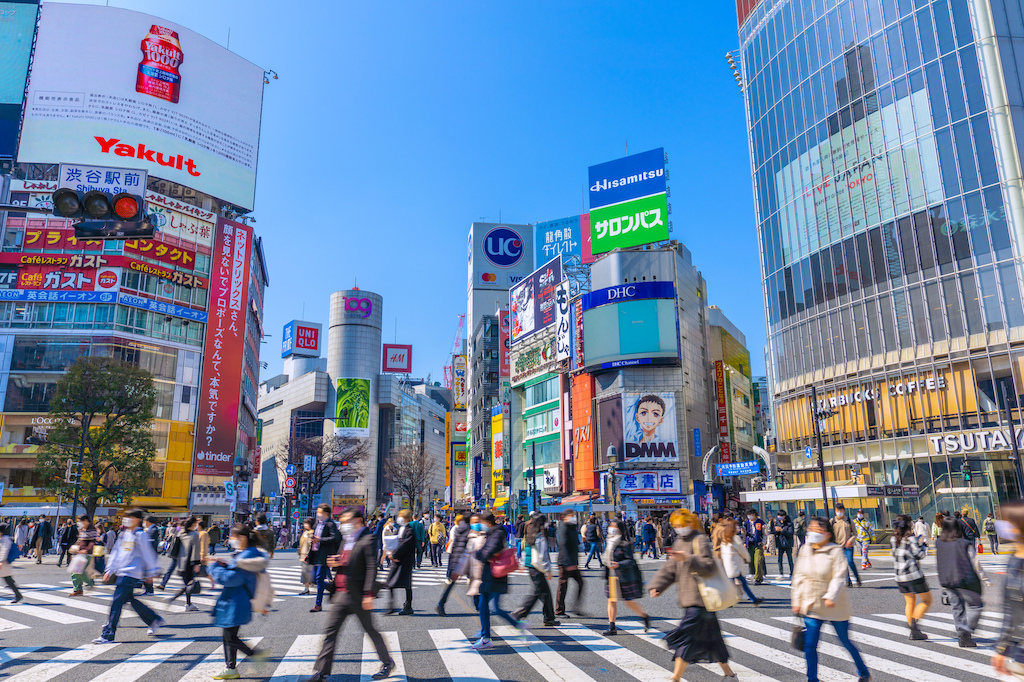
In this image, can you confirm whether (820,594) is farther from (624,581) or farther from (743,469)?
(743,469)

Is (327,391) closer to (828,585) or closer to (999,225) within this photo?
(999,225)

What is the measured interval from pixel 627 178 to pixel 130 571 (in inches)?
2153

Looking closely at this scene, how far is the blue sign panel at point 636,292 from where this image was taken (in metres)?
54.4

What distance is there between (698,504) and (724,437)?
6.91 m

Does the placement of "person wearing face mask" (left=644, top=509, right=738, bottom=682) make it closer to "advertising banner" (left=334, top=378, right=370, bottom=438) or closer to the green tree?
the green tree

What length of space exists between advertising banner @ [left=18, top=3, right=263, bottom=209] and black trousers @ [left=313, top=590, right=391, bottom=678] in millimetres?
59520

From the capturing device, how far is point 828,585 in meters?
6.26

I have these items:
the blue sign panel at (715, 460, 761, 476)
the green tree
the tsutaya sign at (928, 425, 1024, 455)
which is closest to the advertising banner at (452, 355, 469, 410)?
the green tree

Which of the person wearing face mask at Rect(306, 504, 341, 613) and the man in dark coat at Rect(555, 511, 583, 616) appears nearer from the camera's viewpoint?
the man in dark coat at Rect(555, 511, 583, 616)

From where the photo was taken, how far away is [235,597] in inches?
271

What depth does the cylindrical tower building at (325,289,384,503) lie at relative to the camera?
134m

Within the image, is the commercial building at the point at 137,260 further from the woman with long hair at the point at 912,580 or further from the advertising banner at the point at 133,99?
the woman with long hair at the point at 912,580

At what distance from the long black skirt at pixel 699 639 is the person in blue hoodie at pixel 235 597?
13.6 feet

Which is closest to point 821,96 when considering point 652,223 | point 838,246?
point 838,246
